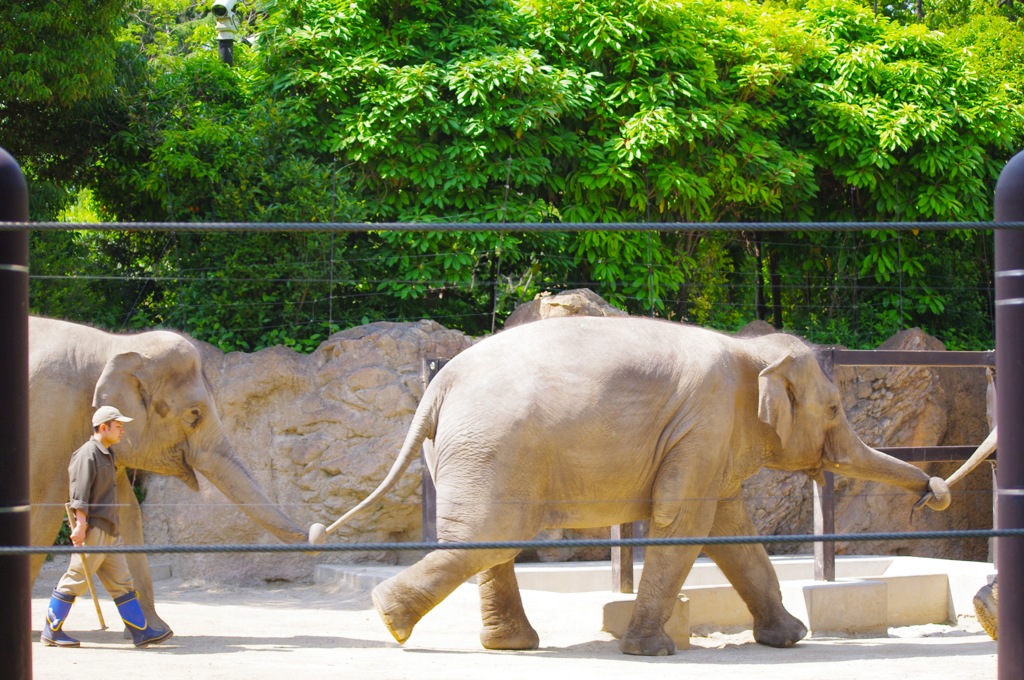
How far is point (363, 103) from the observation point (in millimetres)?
10617

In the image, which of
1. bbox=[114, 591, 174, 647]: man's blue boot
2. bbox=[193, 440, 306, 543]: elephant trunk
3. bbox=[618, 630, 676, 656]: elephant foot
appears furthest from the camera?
bbox=[193, 440, 306, 543]: elephant trunk

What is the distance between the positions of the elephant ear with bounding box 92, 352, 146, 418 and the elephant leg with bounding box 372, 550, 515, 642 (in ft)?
5.60

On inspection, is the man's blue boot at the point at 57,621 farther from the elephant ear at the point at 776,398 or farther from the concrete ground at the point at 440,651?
the elephant ear at the point at 776,398

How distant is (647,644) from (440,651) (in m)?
1.05

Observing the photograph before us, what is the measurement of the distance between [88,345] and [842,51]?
28.1 ft

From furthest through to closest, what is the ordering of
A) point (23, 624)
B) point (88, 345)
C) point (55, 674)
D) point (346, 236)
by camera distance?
point (346, 236)
point (88, 345)
point (55, 674)
point (23, 624)

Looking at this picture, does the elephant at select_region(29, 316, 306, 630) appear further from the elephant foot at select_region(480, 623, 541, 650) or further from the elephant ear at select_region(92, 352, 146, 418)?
the elephant foot at select_region(480, 623, 541, 650)

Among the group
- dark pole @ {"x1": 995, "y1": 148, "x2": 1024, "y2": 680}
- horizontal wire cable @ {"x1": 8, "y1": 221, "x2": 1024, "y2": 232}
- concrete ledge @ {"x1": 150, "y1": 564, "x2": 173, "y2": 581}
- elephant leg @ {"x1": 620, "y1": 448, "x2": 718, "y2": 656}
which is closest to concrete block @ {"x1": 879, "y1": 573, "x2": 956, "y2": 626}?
elephant leg @ {"x1": 620, "y1": 448, "x2": 718, "y2": 656}

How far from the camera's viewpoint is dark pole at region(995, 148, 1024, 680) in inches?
143

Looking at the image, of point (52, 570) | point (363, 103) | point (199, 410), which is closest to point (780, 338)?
point (199, 410)

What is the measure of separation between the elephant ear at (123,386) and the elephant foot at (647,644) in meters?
2.83

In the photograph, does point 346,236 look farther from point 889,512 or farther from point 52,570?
point 889,512

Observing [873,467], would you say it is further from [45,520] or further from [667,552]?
[45,520]

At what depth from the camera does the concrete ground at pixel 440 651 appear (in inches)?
213
